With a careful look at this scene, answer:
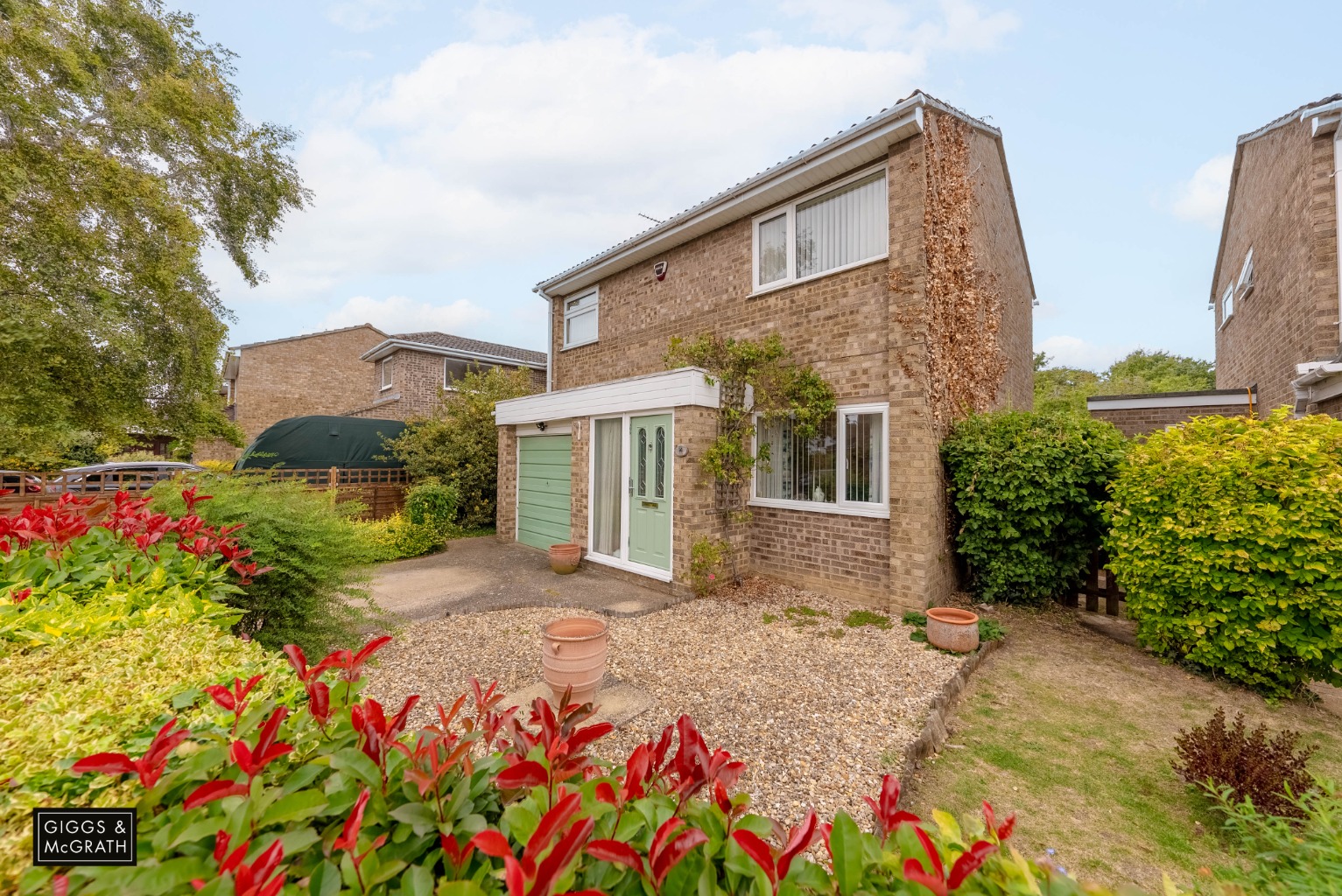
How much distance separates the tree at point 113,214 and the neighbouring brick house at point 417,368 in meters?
6.43

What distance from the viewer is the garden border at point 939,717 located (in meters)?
3.54

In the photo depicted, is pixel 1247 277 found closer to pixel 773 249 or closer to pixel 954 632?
pixel 773 249

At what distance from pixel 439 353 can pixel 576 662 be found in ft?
59.1

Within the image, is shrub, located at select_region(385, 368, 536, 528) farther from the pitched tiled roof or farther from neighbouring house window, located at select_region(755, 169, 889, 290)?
the pitched tiled roof

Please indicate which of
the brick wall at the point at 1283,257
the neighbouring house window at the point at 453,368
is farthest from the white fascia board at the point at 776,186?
the neighbouring house window at the point at 453,368

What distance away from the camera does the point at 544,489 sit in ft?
34.0

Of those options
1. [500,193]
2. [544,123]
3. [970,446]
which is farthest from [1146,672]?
[500,193]

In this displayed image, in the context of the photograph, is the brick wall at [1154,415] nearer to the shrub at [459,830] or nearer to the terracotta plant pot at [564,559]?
the terracotta plant pot at [564,559]

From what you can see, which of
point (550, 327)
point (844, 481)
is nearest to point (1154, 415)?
point (844, 481)

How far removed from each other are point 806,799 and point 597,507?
20.3 ft

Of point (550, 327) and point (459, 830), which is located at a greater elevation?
point (550, 327)

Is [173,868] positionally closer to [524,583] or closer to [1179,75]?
[524,583]

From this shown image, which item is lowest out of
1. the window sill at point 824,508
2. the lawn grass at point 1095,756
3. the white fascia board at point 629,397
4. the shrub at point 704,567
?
the lawn grass at point 1095,756

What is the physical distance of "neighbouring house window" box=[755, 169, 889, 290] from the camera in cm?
701
